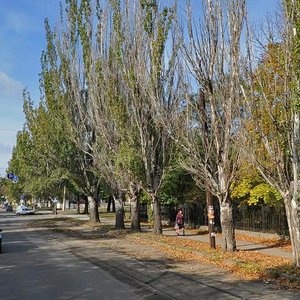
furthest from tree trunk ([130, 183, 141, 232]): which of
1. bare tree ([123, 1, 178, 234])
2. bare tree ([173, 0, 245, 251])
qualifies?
bare tree ([173, 0, 245, 251])

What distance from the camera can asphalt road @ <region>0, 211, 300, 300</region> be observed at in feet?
30.2

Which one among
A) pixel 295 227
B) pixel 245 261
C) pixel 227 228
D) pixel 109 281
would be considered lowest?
pixel 109 281

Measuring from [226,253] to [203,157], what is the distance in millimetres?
3814

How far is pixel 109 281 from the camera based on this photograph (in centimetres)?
1084

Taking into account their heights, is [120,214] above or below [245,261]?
above

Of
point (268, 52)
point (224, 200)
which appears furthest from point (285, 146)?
point (224, 200)

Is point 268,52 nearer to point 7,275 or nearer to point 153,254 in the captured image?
point 153,254

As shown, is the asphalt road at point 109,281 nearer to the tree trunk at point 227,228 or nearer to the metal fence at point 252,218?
the tree trunk at point 227,228

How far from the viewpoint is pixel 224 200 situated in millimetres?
16406

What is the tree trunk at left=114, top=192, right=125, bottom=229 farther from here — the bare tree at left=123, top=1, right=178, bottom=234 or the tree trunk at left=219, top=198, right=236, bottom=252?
the tree trunk at left=219, top=198, right=236, bottom=252

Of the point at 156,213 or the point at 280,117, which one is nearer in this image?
the point at 280,117

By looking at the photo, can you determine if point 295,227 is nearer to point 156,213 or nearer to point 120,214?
point 156,213

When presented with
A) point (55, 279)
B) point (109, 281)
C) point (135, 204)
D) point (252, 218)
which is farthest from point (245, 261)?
point (135, 204)

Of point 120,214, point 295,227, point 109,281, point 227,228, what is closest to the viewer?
point 109,281
